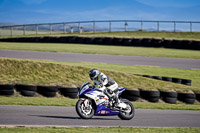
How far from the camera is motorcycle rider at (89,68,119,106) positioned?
1038 centimetres

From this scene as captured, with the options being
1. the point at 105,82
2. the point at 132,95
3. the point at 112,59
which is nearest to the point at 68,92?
the point at 132,95

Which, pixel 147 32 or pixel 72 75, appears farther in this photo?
pixel 147 32

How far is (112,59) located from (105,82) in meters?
15.6

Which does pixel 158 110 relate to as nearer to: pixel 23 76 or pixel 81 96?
pixel 81 96

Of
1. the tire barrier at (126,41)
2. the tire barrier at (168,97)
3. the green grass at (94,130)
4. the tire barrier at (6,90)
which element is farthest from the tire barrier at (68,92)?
the tire barrier at (126,41)

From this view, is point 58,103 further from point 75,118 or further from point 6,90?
point 75,118

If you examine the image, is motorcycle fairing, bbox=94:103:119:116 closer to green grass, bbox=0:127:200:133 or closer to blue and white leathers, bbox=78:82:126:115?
blue and white leathers, bbox=78:82:126:115

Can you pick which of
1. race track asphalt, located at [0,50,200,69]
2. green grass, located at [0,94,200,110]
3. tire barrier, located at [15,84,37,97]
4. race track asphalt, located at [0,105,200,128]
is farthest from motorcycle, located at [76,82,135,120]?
race track asphalt, located at [0,50,200,69]

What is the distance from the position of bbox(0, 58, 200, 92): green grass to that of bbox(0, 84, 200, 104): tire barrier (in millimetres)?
1266

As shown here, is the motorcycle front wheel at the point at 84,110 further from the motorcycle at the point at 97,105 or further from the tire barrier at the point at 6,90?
the tire barrier at the point at 6,90

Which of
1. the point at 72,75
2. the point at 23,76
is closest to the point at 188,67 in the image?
the point at 72,75

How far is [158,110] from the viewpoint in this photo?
42.4 ft

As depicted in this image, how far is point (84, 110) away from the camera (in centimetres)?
1056

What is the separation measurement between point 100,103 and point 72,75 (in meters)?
6.60
